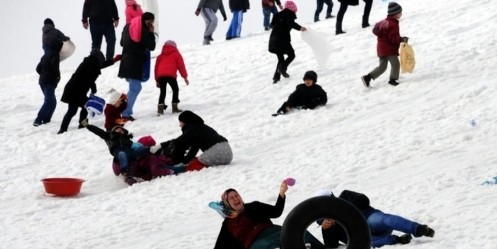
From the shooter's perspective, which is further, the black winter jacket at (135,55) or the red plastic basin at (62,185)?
the black winter jacket at (135,55)

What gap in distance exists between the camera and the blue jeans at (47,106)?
43.9 feet

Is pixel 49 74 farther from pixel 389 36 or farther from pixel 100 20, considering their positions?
pixel 389 36

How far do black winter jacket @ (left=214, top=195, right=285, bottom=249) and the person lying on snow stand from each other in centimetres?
350

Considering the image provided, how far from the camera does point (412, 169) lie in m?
8.31

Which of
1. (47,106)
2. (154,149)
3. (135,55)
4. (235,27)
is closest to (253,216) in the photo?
(154,149)

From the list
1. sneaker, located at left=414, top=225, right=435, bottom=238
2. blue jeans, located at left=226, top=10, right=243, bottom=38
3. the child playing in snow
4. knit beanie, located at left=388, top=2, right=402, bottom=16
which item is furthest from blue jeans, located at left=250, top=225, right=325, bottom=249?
blue jeans, located at left=226, top=10, right=243, bottom=38

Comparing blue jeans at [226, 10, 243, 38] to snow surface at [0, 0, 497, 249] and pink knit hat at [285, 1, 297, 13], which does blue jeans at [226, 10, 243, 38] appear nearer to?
snow surface at [0, 0, 497, 249]

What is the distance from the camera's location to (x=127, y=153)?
383 inches

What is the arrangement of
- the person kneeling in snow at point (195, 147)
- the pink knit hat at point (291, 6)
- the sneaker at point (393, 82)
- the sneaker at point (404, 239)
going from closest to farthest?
the sneaker at point (404, 239)
the person kneeling in snow at point (195, 147)
the sneaker at point (393, 82)
the pink knit hat at point (291, 6)

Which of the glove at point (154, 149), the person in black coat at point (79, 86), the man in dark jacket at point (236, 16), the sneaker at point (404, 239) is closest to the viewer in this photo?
the sneaker at point (404, 239)

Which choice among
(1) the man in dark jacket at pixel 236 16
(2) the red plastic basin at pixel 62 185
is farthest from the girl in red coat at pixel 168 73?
(1) the man in dark jacket at pixel 236 16

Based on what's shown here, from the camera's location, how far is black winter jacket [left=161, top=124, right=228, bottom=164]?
9.92m

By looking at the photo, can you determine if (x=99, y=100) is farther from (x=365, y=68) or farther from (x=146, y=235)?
(x=146, y=235)

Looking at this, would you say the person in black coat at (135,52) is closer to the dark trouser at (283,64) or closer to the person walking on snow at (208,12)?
the dark trouser at (283,64)
